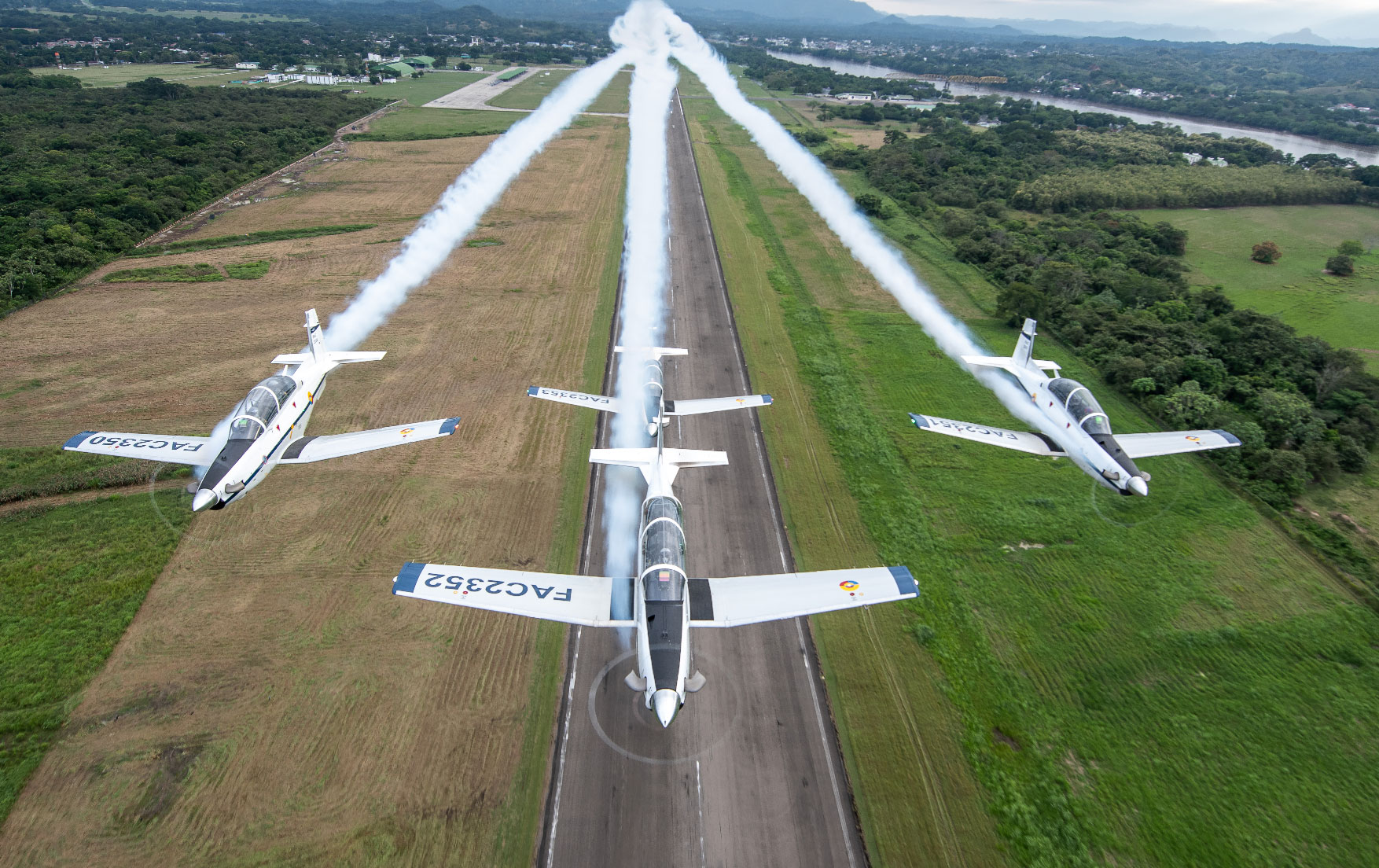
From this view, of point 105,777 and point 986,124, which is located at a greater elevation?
point 986,124

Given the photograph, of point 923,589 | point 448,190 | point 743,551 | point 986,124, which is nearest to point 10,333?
point 448,190

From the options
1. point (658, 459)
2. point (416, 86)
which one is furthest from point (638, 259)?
point (416, 86)

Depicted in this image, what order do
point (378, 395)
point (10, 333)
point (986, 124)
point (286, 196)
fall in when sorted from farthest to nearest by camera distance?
1. point (986, 124)
2. point (286, 196)
3. point (10, 333)
4. point (378, 395)

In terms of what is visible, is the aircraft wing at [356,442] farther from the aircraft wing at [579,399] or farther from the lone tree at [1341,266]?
the lone tree at [1341,266]

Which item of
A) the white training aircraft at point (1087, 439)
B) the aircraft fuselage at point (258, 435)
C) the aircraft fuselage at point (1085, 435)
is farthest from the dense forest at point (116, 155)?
the aircraft fuselage at point (1085, 435)

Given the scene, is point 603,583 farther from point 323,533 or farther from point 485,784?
point 323,533

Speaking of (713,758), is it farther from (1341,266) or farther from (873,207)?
(1341,266)
